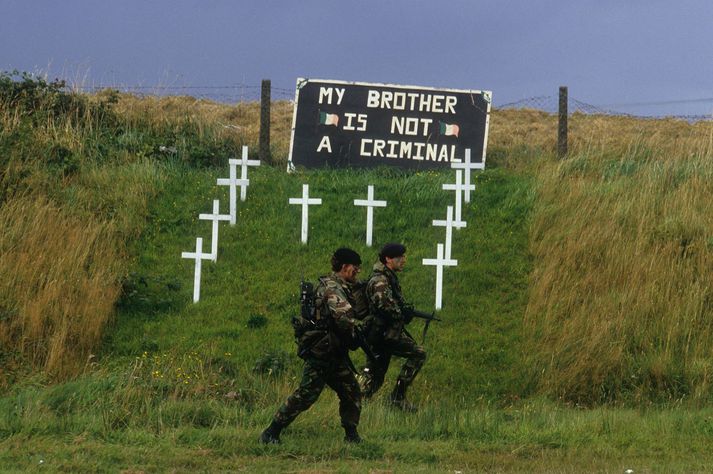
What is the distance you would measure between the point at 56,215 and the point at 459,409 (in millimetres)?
7937

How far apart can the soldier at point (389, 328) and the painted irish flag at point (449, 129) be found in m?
8.59

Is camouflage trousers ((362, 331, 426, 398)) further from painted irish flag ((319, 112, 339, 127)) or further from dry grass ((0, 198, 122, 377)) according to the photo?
painted irish flag ((319, 112, 339, 127))

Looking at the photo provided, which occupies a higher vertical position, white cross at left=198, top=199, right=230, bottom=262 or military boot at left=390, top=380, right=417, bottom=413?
white cross at left=198, top=199, right=230, bottom=262

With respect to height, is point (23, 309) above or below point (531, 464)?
above

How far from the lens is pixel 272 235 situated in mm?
17953

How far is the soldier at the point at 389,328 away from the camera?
12.2 m

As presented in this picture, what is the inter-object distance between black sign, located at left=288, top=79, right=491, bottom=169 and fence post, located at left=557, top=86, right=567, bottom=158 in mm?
1653

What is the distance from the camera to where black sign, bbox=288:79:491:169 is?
20812 mm

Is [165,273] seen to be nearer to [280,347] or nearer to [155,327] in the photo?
[155,327]

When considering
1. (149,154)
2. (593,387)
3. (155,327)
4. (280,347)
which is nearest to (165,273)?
(155,327)

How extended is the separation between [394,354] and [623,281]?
15.2 ft

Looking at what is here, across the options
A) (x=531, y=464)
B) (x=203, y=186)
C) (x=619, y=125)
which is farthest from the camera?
(x=619, y=125)

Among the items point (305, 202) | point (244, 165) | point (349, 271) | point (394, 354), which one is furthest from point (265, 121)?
point (349, 271)

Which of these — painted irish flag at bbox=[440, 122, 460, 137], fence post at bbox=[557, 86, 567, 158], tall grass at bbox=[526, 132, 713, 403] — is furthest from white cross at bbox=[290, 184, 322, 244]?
fence post at bbox=[557, 86, 567, 158]
